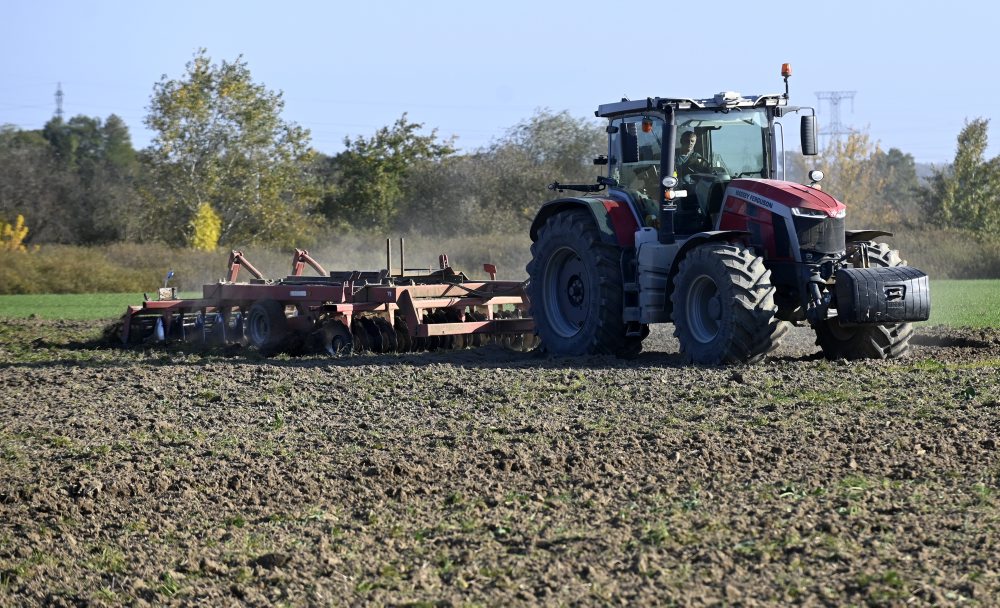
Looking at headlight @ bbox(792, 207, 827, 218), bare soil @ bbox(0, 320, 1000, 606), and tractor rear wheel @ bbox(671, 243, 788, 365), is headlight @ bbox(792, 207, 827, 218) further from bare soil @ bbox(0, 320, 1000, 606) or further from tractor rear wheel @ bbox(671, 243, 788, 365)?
bare soil @ bbox(0, 320, 1000, 606)

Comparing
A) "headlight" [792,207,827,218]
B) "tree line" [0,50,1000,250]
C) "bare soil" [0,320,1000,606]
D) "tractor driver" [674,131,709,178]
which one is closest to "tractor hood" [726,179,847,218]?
"headlight" [792,207,827,218]

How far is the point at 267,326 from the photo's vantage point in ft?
47.5

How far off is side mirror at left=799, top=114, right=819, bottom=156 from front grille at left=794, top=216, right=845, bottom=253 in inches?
33.2

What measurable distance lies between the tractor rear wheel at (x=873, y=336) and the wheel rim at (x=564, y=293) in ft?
8.19

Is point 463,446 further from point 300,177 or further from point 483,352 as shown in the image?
point 300,177

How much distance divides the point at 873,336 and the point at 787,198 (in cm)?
152

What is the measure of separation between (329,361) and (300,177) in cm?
3698

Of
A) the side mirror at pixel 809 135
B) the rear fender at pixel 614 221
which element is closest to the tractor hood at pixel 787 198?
the side mirror at pixel 809 135

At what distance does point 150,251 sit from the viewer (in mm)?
39188

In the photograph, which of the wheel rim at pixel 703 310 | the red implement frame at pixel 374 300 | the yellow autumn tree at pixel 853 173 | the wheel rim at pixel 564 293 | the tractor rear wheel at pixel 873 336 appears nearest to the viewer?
the wheel rim at pixel 703 310

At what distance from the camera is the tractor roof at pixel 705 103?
11352 mm

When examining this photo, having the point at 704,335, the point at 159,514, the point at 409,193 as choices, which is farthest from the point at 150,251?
the point at 159,514

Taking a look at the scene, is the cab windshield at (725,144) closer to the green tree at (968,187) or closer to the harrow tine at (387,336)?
the harrow tine at (387,336)

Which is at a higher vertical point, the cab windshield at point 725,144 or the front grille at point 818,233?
the cab windshield at point 725,144
